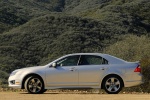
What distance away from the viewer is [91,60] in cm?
1591

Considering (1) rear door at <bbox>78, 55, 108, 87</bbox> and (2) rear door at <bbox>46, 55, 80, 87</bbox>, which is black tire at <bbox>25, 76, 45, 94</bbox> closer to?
(2) rear door at <bbox>46, 55, 80, 87</bbox>

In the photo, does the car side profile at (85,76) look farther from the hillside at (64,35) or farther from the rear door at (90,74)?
the hillside at (64,35)

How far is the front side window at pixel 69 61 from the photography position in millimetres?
15820

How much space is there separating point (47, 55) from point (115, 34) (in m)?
15.9

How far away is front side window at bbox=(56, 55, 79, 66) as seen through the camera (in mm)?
15820

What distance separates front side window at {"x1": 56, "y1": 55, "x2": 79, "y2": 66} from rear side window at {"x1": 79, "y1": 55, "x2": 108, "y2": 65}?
177 mm

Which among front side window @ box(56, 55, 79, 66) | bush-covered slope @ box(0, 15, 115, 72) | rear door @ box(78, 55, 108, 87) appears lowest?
rear door @ box(78, 55, 108, 87)

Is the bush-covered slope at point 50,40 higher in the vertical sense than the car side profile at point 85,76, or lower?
higher

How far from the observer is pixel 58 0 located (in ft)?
494

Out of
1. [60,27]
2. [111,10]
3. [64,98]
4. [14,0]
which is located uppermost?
[14,0]

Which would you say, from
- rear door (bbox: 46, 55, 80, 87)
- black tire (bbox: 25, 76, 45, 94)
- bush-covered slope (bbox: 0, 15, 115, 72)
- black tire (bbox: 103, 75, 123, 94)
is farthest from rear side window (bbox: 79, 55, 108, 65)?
bush-covered slope (bbox: 0, 15, 115, 72)

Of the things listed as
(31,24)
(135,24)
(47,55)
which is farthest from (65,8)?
(47,55)

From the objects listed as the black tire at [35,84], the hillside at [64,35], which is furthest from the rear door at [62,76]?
the hillside at [64,35]

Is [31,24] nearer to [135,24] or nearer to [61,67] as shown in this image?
[135,24]
